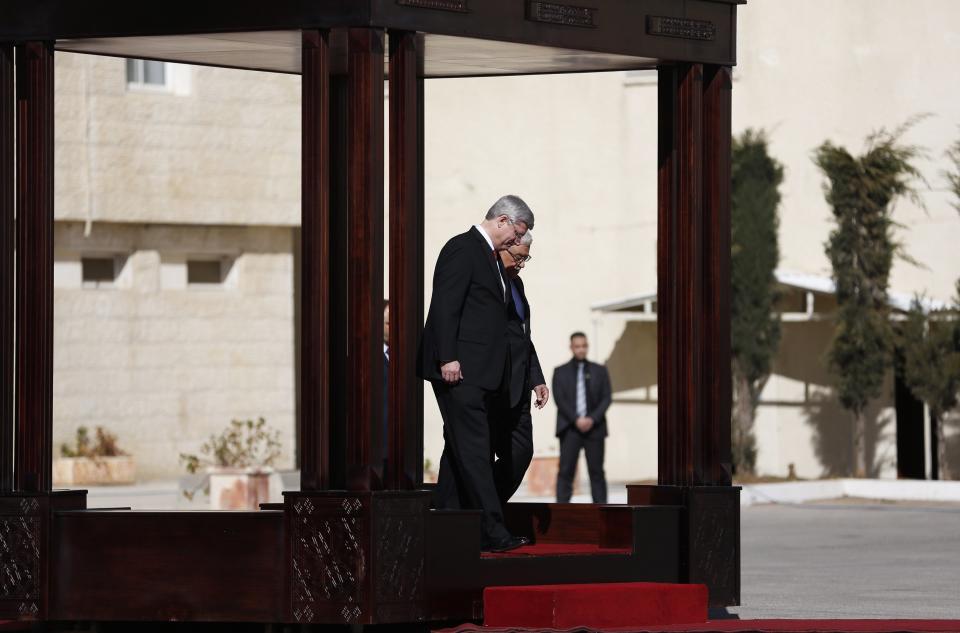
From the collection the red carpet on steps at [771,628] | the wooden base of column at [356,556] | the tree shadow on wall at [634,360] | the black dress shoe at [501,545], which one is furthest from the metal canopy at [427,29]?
the tree shadow on wall at [634,360]

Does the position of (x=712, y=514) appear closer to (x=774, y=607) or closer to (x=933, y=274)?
(x=774, y=607)

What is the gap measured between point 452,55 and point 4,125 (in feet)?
7.08

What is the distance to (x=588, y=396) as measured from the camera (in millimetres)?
21859

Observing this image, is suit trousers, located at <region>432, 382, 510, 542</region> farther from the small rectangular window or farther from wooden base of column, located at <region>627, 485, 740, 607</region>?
the small rectangular window

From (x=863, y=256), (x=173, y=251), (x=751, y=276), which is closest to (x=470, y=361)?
(x=863, y=256)

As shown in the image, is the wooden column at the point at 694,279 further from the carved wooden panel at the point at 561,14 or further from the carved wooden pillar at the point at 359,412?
the carved wooden pillar at the point at 359,412

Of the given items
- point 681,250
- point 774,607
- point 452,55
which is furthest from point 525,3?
point 774,607

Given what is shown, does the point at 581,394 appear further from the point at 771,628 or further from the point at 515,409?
the point at 771,628

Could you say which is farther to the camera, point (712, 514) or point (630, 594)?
point (712, 514)

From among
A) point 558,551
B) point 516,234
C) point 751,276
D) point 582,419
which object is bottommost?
point 558,551

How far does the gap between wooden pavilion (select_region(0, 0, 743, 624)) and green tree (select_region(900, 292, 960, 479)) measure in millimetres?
15681

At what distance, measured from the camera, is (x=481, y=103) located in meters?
30.1

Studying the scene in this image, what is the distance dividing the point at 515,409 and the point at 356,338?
1.46m

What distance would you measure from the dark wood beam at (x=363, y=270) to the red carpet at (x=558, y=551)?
803 millimetres
